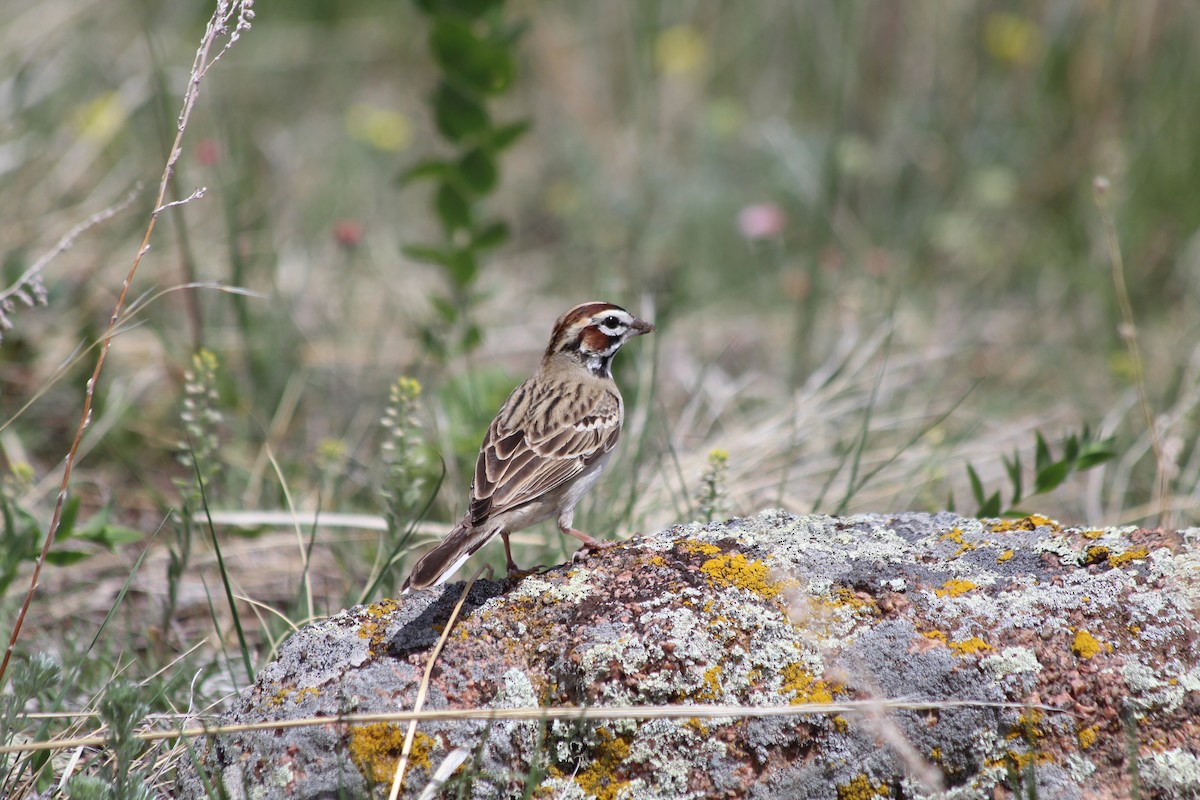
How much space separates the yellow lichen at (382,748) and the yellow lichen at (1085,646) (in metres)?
1.82

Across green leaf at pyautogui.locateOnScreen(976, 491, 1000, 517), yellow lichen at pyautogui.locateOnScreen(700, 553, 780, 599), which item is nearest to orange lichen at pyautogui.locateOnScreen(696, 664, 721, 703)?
yellow lichen at pyautogui.locateOnScreen(700, 553, 780, 599)

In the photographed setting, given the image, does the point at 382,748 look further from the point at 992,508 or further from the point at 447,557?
the point at 992,508

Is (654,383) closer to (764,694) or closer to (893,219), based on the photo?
(764,694)

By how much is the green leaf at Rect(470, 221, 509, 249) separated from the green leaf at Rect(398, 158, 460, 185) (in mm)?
368

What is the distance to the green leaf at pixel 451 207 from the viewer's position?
6898mm

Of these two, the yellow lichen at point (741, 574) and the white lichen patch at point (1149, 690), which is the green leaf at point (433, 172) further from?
the white lichen patch at point (1149, 690)

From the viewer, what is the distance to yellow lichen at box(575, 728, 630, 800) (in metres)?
3.17

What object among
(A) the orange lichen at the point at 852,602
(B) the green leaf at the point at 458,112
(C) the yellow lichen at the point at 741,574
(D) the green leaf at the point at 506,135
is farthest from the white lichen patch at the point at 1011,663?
(B) the green leaf at the point at 458,112

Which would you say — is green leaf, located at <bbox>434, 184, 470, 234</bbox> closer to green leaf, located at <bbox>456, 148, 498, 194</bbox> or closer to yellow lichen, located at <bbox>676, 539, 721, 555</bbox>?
green leaf, located at <bbox>456, 148, 498, 194</bbox>

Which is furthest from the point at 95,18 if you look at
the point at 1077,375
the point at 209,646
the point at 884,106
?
the point at 1077,375

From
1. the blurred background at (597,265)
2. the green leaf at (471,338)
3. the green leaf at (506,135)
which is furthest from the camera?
the green leaf at (471,338)

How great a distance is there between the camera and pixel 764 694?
10.6ft

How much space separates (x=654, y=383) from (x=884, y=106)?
5.91 metres

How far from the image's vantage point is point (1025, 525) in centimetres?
385
